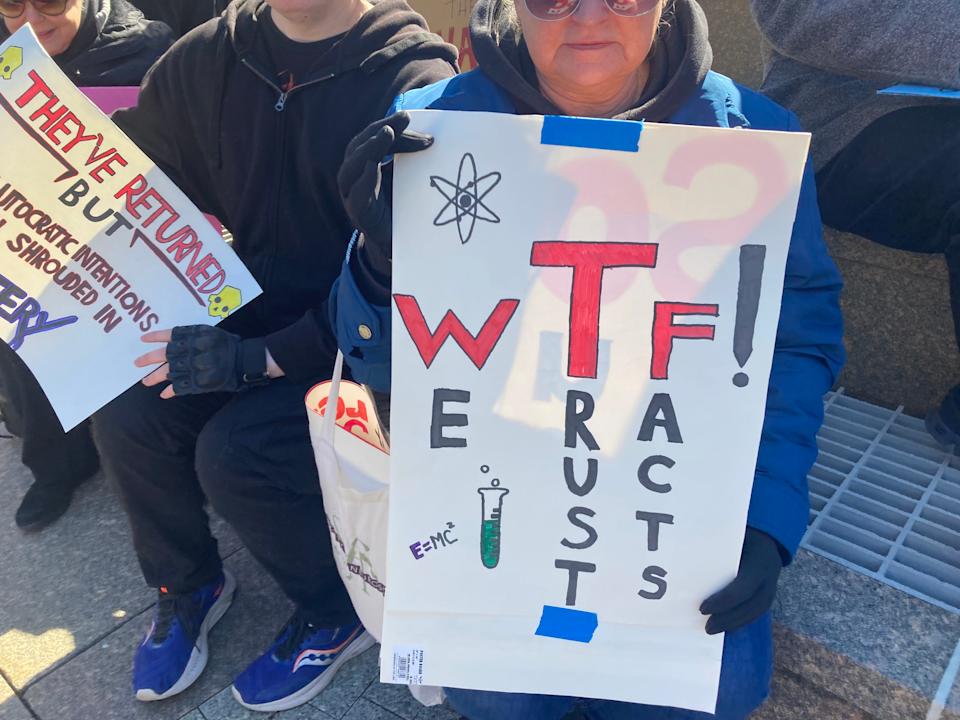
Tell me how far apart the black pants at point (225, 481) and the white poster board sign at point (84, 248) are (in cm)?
25

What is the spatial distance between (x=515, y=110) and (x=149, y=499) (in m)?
1.33

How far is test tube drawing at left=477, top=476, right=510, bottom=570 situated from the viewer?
4.26 feet

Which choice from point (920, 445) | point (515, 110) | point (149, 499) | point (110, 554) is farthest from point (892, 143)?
point (110, 554)

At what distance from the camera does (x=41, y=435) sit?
2.67 meters

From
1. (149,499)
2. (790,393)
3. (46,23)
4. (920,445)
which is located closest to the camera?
(790,393)

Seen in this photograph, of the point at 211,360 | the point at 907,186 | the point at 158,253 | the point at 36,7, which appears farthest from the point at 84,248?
the point at 907,186

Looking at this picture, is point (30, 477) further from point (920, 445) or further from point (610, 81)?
point (920, 445)

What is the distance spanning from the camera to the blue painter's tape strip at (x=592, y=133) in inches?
46.2

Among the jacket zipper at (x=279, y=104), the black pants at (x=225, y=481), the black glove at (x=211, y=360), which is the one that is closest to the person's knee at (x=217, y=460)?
the black pants at (x=225, y=481)

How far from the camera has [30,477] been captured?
9.46 feet

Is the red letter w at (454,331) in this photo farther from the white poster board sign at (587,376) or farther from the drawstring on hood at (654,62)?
the drawstring on hood at (654,62)

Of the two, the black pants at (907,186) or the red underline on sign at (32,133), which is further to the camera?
the black pants at (907,186)

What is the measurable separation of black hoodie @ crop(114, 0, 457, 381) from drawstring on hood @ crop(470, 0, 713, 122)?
1.18 feet

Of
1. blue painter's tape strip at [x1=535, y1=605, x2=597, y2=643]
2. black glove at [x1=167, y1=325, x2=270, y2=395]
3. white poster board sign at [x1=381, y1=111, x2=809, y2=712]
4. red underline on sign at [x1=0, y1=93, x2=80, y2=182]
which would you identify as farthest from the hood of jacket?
blue painter's tape strip at [x1=535, y1=605, x2=597, y2=643]
